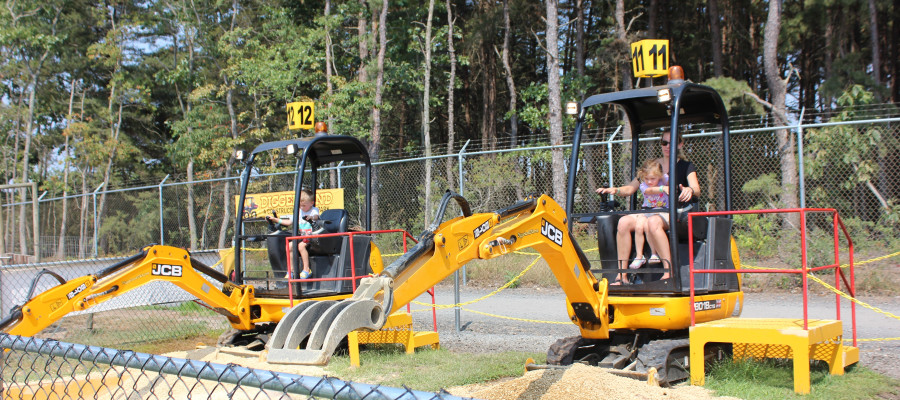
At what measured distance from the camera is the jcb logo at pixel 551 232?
225 inches

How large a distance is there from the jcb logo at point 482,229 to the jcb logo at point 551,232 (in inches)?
26.6

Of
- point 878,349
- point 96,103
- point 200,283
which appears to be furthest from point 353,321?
point 96,103

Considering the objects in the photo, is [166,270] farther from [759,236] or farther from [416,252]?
[759,236]

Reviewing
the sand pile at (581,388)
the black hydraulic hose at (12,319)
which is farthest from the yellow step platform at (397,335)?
the black hydraulic hose at (12,319)

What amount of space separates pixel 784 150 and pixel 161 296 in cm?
1178

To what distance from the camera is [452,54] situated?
25.1 metres

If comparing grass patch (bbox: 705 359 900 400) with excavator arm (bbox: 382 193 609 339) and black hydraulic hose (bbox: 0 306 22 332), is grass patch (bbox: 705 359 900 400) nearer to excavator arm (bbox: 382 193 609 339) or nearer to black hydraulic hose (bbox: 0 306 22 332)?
excavator arm (bbox: 382 193 609 339)

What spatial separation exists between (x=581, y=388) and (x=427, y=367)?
2.33m

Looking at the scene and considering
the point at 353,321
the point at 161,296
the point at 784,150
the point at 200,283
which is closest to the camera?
the point at 353,321

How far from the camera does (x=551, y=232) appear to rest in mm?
5824

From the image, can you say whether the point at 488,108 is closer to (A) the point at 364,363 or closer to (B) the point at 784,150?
(B) the point at 784,150

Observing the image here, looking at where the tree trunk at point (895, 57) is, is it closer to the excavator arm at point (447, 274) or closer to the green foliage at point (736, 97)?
the green foliage at point (736, 97)

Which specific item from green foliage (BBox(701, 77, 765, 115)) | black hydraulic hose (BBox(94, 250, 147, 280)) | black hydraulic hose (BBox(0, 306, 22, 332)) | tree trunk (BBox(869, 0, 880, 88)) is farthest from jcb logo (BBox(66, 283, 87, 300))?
tree trunk (BBox(869, 0, 880, 88))

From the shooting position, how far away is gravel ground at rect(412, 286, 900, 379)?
27.0ft
